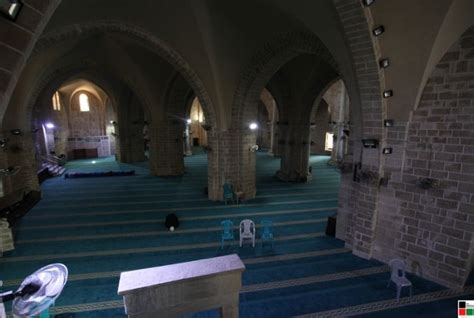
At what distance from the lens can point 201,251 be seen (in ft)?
19.5

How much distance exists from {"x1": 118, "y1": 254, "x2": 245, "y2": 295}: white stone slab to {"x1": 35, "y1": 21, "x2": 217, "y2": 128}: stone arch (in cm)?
678

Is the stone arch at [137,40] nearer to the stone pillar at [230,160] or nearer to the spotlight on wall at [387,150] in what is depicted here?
the stone pillar at [230,160]

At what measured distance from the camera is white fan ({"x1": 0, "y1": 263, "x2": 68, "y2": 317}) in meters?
2.51

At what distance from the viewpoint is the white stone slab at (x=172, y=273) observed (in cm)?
230

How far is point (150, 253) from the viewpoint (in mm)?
5863

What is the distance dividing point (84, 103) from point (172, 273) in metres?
22.3

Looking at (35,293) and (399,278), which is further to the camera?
(399,278)

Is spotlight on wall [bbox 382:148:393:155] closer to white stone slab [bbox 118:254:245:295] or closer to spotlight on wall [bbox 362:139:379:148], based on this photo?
spotlight on wall [bbox 362:139:379:148]

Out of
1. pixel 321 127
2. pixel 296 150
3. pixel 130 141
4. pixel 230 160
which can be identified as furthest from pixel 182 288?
pixel 321 127

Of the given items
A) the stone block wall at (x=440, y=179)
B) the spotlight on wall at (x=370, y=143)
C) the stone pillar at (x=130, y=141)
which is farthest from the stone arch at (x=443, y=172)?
the stone pillar at (x=130, y=141)

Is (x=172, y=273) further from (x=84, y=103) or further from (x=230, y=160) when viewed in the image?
(x=84, y=103)

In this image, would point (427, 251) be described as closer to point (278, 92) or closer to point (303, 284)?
point (303, 284)

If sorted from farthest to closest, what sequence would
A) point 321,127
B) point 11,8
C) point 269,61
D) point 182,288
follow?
point 321,127
point 269,61
point 182,288
point 11,8

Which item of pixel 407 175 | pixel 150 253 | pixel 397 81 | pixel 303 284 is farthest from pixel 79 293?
pixel 397 81
